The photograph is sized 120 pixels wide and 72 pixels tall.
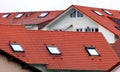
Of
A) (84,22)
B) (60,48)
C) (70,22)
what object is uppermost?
(60,48)

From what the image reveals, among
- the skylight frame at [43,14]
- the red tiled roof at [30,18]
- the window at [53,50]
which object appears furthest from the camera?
the skylight frame at [43,14]

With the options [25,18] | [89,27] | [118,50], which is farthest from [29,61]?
[25,18]

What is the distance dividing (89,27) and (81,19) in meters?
1.96

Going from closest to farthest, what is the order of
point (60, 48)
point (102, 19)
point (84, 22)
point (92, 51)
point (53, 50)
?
point (53, 50) < point (60, 48) < point (92, 51) < point (84, 22) < point (102, 19)

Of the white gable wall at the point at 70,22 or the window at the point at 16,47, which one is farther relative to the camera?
the white gable wall at the point at 70,22

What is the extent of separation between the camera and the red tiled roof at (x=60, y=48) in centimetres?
4581

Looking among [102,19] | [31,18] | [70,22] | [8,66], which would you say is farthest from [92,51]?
[31,18]

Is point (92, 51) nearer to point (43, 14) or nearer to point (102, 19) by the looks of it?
point (102, 19)

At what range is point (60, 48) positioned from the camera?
159ft

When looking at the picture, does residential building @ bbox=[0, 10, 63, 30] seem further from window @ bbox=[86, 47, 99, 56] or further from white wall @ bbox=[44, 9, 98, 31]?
window @ bbox=[86, 47, 99, 56]

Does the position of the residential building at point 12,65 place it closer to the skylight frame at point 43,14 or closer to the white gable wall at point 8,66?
the white gable wall at point 8,66

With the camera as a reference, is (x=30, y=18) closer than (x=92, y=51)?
No

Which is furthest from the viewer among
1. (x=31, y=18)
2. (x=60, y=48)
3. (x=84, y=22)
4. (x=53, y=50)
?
(x=31, y=18)

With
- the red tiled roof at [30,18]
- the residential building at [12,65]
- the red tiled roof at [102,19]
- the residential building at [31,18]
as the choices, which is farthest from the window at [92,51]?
the red tiled roof at [30,18]
